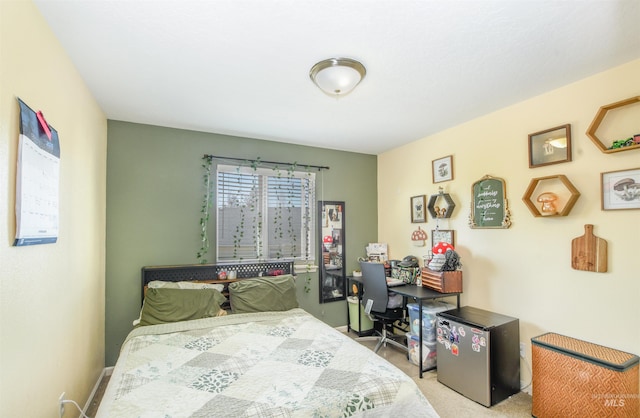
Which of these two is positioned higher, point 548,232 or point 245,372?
point 548,232

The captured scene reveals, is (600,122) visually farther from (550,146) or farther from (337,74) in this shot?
(337,74)

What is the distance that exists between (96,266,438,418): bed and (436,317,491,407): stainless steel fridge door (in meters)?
0.98

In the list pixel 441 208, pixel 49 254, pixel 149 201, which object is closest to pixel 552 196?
pixel 441 208

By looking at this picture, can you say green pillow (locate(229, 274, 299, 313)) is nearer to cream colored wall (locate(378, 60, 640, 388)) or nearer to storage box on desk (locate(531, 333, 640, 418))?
cream colored wall (locate(378, 60, 640, 388))

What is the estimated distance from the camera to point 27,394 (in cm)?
140

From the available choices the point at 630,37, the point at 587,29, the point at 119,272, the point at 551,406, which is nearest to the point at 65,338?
the point at 119,272

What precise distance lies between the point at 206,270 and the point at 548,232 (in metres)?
3.23

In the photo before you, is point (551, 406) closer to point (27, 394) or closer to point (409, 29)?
point (409, 29)

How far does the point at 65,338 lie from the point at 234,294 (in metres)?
1.38

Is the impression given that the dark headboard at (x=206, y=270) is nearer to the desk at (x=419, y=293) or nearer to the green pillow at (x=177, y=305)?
the green pillow at (x=177, y=305)

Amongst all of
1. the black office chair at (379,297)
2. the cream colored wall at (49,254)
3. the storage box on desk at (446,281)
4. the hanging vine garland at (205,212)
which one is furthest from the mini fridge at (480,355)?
the cream colored wall at (49,254)

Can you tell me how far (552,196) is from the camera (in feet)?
7.77

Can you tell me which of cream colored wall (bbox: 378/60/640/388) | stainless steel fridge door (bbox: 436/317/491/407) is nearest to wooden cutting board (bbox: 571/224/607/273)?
cream colored wall (bbox: 378/60/640/388)

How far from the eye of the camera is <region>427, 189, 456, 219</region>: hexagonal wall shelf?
3.26 m
